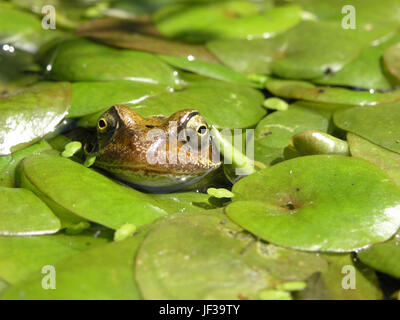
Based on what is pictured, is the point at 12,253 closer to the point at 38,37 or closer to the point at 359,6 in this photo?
the point at 38,37

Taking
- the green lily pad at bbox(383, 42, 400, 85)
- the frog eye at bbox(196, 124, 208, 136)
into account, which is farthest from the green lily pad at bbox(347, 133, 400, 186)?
the green lily pad at bbox(383, 42, 400, 85)

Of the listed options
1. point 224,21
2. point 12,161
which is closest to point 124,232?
point 12,161

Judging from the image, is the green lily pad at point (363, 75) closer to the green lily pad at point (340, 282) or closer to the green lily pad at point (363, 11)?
the green lily pad at point (363, 11)

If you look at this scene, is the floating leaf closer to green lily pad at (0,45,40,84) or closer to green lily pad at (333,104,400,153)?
green lily pad at (333,104,400,153)

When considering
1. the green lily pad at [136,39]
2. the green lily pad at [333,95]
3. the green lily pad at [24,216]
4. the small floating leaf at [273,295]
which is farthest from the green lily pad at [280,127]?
the green lily pad at [24,216]

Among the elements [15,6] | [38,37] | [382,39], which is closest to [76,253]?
[38,37]

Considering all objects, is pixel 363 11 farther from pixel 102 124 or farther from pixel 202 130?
pixel 102 124

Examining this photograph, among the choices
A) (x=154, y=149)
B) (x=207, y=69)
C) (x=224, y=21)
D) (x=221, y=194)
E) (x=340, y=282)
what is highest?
(x=224, y=21)
